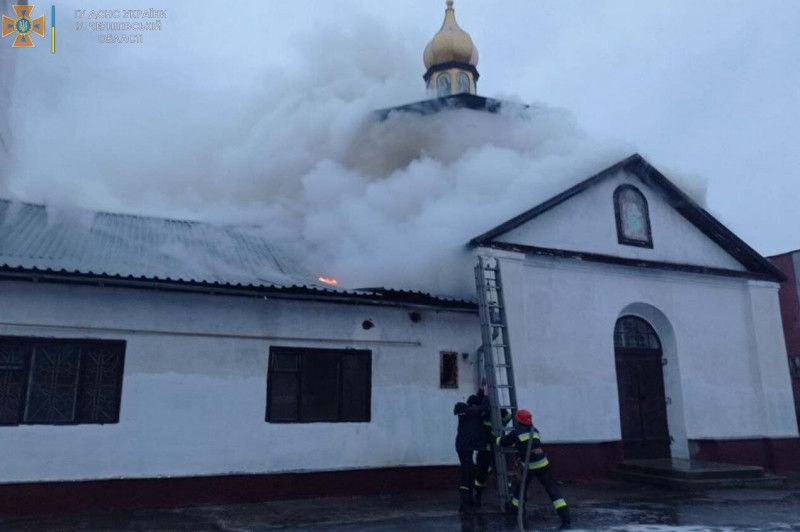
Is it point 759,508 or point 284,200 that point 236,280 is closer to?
point 284,200

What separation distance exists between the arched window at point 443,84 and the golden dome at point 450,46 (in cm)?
50

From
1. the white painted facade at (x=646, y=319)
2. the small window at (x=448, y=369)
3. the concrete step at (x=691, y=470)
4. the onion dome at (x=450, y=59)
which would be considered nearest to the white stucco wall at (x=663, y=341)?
the white painted facade at (x=646, y=319)

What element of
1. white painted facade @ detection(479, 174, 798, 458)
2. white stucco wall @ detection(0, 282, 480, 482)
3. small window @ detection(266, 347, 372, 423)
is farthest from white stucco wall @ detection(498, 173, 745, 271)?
small window @ detection(266, 347, 372, 423)

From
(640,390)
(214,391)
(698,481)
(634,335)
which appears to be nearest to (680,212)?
(634,335)

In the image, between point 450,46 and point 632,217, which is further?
point 450,46

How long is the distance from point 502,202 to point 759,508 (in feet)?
22.6

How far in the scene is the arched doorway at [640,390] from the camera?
42.2ft

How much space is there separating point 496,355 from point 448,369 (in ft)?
3.85

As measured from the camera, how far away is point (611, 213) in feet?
44.2

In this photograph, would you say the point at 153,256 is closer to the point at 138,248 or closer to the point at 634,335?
the point at 138,248

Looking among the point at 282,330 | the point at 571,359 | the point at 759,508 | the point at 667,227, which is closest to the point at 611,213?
the point at 667,227

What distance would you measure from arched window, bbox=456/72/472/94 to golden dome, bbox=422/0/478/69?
0.48 m

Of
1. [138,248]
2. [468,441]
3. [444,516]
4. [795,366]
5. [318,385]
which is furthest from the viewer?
A: [795,366]

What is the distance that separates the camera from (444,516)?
27.3 ft
